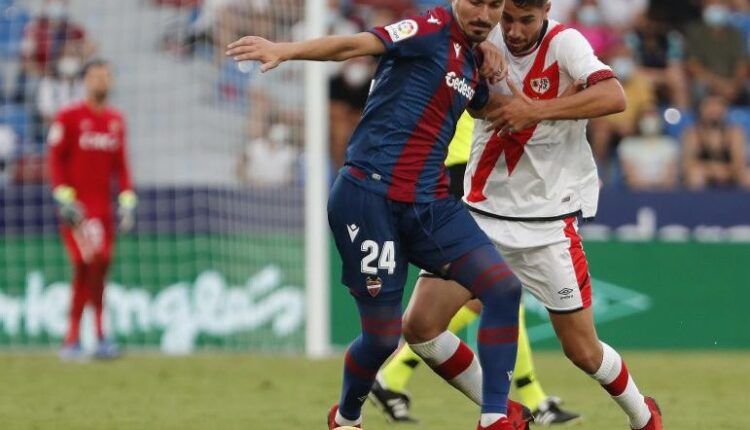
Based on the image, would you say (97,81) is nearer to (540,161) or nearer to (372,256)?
(540,161)

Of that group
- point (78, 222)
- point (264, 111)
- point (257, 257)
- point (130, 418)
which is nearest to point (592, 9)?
point (264, 111)

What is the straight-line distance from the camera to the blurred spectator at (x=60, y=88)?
15.9 m

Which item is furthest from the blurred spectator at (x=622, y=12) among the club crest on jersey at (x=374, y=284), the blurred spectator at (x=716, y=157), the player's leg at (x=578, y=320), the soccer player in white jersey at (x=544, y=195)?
the club crest on jersey at (x=374, y=284)

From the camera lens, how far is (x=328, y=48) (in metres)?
6.12

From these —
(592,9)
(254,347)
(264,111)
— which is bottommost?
(254,347)

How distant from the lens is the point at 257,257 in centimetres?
1419

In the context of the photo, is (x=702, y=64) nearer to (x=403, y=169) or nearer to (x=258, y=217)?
(x=258, y=217)

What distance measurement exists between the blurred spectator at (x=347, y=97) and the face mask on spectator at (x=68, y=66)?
2893mm

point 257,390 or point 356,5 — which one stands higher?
point 356,5

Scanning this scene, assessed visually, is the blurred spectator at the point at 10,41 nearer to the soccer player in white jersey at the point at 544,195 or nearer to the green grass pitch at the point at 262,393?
the green grass pitch at the point at 262,393

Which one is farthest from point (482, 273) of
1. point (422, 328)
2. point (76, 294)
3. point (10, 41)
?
point (10, 41)

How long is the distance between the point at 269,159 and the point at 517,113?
883 centimetres

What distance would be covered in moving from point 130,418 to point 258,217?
19.6 feet

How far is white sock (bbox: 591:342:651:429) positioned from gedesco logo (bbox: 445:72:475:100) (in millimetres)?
1419
